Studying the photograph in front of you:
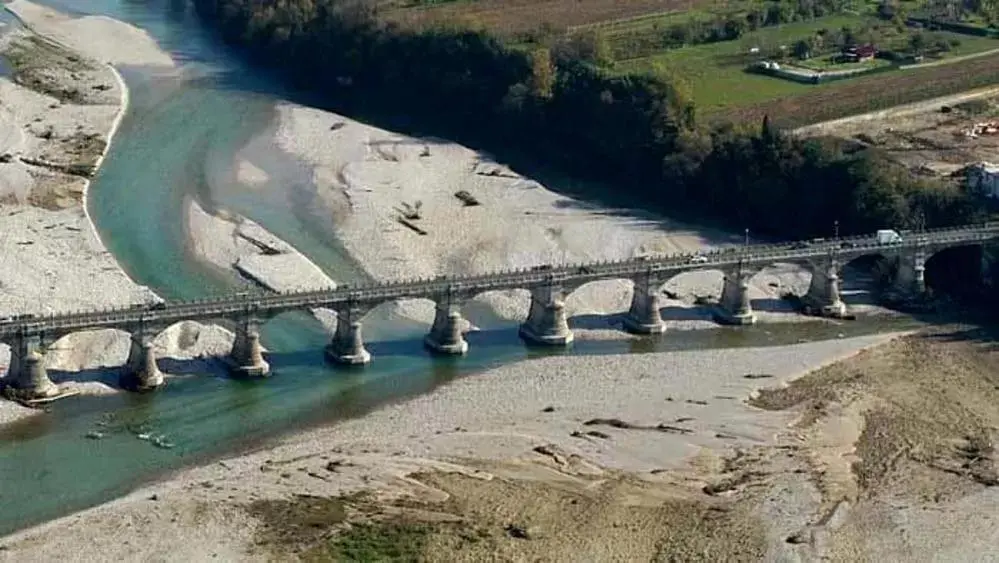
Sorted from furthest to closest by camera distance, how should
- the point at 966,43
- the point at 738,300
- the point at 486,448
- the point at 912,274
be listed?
the point at 966,43
the point at 912,274
the point at 738,300
the point at 486,448

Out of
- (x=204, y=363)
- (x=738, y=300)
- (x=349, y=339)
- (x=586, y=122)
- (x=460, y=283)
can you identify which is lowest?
(x=204, y=363)

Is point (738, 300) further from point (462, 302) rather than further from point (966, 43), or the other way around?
point (966, 43)

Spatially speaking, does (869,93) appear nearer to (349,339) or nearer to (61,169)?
(61,169)

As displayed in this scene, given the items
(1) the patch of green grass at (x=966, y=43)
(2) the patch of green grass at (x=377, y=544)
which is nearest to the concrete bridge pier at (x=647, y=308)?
(2) the patch of green grass at (x=377, y=544)

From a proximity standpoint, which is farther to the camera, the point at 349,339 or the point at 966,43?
the point at 966,43

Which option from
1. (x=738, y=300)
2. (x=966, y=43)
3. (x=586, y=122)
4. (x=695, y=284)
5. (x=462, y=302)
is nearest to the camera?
(x=462, y=302)

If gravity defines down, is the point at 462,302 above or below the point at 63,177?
above

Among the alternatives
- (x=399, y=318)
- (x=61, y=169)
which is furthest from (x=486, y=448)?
(x=61, y=169)
